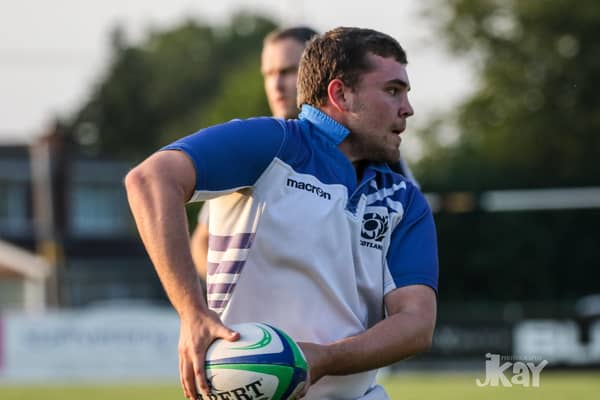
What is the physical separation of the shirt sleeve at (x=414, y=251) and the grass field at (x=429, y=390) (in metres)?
10.4

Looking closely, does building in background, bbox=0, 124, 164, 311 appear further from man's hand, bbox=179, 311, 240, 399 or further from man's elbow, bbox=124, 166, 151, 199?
man's hand, bbox=179, 311, 240, 399

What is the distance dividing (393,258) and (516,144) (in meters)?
39.0

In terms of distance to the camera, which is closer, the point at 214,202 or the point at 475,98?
the point at 214,202

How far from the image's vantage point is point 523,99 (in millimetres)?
43312

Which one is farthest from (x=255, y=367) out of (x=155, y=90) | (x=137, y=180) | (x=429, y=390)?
(x=155, y=90)

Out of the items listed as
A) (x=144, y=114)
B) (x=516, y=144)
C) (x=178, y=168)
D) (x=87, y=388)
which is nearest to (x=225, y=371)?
(x=178, y=168)

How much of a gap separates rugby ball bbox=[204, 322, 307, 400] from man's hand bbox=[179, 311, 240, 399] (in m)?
0.02

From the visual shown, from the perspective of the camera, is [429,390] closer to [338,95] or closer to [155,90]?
[338,95]

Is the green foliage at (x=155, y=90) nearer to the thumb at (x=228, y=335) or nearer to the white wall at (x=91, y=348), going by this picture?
the white wall at (x=91, y=348)

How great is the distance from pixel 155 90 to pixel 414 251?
241 ft

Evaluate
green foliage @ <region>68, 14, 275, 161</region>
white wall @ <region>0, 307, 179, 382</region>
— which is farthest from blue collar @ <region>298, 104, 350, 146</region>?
green foliage @ <region>68, 14, 275, 161</region>

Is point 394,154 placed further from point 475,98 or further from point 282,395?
point 475,98

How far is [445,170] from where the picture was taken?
43.1 m

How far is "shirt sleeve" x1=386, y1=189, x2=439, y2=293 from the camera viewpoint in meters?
4.05
